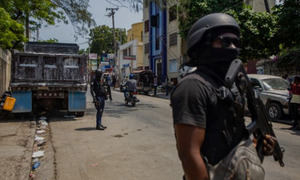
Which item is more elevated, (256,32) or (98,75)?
(256,32)

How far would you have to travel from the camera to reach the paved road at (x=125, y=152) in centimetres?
461

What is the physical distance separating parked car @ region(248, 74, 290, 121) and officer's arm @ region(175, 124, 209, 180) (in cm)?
875

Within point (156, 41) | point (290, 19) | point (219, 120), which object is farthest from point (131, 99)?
point (156, 41)

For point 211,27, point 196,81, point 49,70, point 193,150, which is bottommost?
point 193,150

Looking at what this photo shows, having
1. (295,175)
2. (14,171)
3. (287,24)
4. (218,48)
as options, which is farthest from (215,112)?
(287,24)

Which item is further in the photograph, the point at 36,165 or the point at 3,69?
the point at 3,69

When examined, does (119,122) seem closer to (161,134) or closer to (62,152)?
(161,134)

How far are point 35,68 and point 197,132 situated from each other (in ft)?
32.9

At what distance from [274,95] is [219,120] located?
9.75 metres

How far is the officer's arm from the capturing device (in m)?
1.63

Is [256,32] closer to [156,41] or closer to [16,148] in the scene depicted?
[16,148]

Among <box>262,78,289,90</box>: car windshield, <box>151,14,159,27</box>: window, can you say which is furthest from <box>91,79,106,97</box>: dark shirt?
<box>151,14,159,27</box>: window

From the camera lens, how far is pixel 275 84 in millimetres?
11180

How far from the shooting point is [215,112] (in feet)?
5.54
